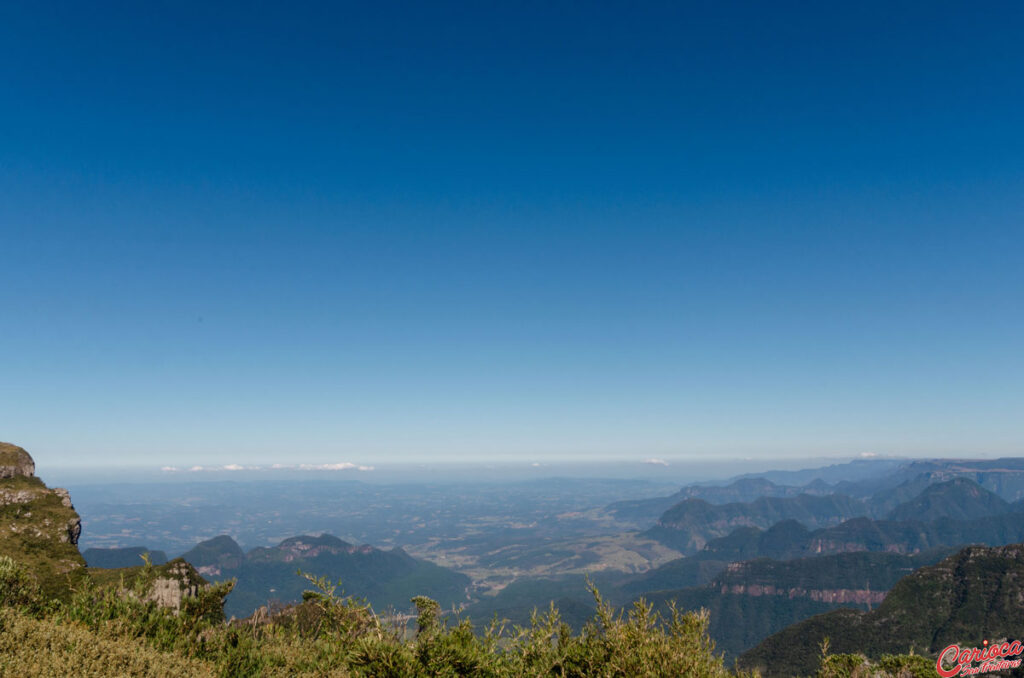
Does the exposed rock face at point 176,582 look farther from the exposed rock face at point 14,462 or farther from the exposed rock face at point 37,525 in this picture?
the exposed rock face at point 14,462

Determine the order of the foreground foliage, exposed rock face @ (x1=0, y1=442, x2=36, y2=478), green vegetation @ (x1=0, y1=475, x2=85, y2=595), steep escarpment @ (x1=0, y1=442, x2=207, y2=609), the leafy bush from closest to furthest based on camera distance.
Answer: the foreground foliage, the leafy bush, green vegetation @ (x1=0, y1=475, x2=85, y2=595), steep escarpment @ (x1=0, y1=442, x2=207, y2=609), exposed rock face @ (x1=0, y1=442, x2=36, y2=478)

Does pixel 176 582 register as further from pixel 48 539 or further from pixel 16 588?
pixel 16 588

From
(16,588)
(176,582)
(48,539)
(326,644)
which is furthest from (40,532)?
(326,644)

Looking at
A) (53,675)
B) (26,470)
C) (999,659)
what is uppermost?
(53,675)

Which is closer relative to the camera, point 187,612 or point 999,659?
point 187,612

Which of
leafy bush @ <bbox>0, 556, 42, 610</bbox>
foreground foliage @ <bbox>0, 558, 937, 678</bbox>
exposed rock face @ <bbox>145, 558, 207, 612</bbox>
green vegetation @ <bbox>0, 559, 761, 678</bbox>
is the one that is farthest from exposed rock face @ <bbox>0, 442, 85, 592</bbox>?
foreground foliage @ <bbox>0, 558, 937, 678</bbox>

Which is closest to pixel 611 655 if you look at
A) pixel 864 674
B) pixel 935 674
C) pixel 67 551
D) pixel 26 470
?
pixel 864 674

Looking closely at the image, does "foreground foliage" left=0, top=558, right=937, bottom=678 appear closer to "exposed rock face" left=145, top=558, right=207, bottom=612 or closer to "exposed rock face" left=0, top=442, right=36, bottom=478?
"exposed rock face" left=145, top=558, right=207, bottom=612

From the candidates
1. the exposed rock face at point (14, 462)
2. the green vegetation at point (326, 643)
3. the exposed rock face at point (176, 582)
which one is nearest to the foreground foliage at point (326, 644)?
the green vegetation at point (326, 643)

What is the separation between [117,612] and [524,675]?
2727 cm

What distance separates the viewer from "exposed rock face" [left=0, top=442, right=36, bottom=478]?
12294cm

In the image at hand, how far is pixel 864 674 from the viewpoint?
53.8 metres

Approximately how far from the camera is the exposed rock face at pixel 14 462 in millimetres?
122938

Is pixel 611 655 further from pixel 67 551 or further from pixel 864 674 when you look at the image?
pixel 67 551
